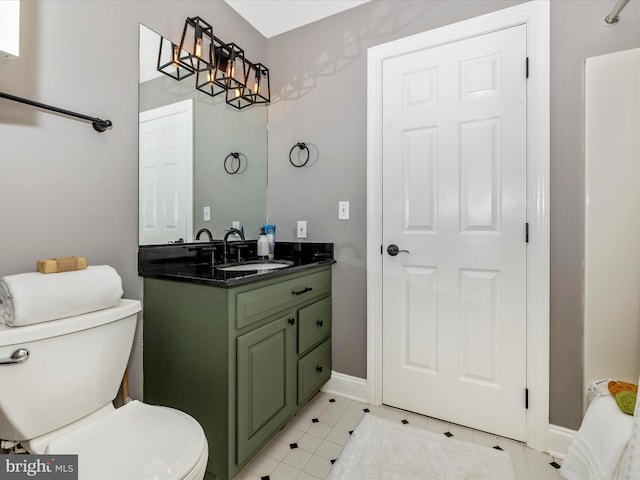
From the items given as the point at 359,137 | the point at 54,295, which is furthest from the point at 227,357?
the point at 359,137

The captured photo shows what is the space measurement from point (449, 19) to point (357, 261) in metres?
1.45

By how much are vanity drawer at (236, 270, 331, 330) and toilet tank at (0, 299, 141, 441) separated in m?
0.41

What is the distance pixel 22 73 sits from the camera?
43.6 inches

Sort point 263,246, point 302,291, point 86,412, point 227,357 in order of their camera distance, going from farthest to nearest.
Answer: point 263,246 < point 302,291 < point 227,357 < point 86,412

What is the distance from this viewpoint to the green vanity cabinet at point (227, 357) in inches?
48.8

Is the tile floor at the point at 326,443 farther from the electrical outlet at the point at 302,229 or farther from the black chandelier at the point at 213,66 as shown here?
the black chandelier at the point at 213,66

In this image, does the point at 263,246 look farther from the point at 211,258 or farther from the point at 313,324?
the point at 313,324

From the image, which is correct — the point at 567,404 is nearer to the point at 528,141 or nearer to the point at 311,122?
the point at 528,141

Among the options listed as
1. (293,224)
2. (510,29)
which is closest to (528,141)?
(510,29)

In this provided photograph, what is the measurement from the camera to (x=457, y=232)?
171 cm

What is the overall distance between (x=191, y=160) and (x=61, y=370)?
1.18 meters

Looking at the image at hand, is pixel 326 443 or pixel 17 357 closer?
pixel 17 357

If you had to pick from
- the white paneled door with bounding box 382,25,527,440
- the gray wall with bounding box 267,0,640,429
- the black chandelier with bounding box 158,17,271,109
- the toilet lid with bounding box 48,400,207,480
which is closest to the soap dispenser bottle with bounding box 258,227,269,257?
the gray wall with bounding box 267,0,640,429

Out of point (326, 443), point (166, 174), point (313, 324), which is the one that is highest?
point (166, 174)
